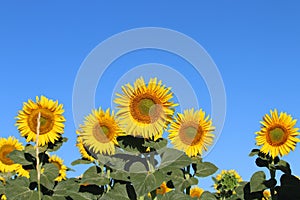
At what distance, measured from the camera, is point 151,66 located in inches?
192

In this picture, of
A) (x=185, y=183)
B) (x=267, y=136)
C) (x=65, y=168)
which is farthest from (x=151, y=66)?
(x=65, y=168)

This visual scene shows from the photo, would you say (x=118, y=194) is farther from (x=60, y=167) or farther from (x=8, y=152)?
(x=8, y=152)

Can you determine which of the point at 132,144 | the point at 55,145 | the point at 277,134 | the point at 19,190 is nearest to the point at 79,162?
the point at 55,145

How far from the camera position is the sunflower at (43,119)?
6.07m

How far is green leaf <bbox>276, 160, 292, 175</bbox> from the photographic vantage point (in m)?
6.15

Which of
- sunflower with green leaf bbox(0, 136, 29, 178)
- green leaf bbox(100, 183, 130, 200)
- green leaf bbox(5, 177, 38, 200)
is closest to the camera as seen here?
green leaf bbox(100, 183, 130, 200)

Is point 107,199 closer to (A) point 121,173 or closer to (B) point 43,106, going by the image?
(A) point 121,173

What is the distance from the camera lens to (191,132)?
616 centimetres

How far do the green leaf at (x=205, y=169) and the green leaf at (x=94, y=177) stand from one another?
1.11 metres

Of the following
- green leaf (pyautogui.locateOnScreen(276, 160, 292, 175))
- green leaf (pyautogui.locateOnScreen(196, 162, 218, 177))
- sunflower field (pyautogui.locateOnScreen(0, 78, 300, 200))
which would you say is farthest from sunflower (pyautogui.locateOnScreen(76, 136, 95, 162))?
green leaf (pyautogui.locateOnScreen(276, 160, 292, 175))

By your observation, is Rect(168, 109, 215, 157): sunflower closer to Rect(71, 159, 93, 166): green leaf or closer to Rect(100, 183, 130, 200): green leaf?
Rect(100, 183, 130, 200): green leaf

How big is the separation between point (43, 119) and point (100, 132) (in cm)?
72

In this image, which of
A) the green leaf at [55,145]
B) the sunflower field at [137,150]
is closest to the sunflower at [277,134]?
the sunflower field at [137,150]

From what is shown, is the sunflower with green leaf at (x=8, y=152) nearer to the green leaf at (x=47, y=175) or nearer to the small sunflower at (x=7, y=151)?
the small sunflower at (x=7, y=151)
